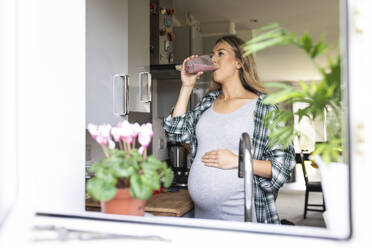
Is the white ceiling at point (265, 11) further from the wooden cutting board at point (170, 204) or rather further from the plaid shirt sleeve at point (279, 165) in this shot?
the plaid shirt sleeve at point (279, 165)

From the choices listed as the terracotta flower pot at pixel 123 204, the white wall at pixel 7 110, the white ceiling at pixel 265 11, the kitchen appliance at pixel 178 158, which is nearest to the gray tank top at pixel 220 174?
the terracotta flower pot at pixel 123 204

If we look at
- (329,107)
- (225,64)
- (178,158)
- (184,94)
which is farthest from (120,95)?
(329,107)

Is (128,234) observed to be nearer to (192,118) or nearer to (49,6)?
(49,6)

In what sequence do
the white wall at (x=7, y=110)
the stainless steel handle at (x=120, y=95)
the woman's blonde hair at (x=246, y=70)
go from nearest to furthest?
the white wall at (x=7, y=110) → the woman's blonde hair at (x=246, y=70) → the stainless steel handle at (x=120, y=95)

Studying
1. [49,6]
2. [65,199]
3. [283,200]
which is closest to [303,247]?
[65,199]

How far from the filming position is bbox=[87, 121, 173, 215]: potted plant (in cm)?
86

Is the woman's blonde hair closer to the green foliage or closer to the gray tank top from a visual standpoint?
the gray tank top

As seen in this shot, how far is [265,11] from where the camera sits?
3.71 m

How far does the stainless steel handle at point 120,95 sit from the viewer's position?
2.01 meters

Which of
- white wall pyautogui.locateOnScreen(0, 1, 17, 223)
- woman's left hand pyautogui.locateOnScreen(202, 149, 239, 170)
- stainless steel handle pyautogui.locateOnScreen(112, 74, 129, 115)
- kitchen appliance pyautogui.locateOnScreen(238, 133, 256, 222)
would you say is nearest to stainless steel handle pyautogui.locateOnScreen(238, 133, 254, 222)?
kitchen appliance pyautogui.locateOnScreen(238, 133, 256, 222)

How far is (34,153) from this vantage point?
1.02m

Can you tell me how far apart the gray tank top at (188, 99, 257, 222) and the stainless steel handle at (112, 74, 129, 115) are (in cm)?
56

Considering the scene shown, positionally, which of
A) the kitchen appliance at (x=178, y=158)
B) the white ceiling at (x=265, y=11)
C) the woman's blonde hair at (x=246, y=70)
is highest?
the white ceiling at (x=265, y=11)

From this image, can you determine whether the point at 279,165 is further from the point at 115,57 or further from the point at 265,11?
the point at 265,11
